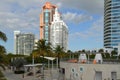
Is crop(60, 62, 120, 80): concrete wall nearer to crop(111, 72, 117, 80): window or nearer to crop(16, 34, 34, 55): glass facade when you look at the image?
crop(111, 72, 117, 80): window

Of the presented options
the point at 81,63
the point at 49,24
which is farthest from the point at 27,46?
the point at 81,63

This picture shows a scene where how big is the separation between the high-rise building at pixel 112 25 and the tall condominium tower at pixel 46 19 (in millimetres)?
35105

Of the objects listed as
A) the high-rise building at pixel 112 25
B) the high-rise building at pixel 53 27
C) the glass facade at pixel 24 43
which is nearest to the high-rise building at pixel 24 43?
the glass facade at pixel 24 43

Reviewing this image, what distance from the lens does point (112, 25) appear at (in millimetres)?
181375

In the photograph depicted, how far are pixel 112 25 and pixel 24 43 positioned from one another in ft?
178

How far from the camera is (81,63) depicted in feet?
174

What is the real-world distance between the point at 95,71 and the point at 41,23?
407ft

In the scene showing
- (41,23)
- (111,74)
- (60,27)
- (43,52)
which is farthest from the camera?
(41,23)

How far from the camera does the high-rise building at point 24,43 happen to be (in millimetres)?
176863

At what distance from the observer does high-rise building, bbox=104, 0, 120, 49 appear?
588 ft

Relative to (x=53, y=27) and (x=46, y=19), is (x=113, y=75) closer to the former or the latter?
(x=53, y=27)

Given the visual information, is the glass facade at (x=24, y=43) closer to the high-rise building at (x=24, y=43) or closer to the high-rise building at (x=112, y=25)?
the high-rise building at (x=24, y=43)

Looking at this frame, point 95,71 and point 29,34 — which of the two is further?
point 29,34

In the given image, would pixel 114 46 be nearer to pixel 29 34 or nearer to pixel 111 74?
pixel 29 34
